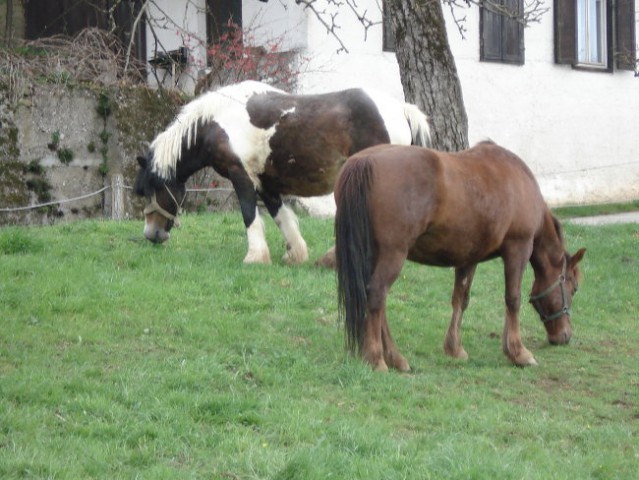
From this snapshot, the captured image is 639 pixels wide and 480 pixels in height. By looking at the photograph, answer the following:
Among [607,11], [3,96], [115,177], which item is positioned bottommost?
[115,177]

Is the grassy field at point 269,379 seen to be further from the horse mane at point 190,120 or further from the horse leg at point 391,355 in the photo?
the horse mane at point 190,120

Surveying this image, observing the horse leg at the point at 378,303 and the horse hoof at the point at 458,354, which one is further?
the horse hoof at the point at 458,354

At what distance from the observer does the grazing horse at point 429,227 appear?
769 cm

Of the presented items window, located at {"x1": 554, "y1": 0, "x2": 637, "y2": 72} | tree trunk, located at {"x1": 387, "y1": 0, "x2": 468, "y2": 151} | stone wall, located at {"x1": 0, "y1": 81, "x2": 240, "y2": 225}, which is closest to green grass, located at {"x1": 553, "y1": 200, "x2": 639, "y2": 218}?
window, located at {"x1": 554, "y1": 0, "x2": 637, "y2": 72}

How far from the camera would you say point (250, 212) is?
11.7 metres

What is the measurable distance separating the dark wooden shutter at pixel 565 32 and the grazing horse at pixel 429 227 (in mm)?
14591

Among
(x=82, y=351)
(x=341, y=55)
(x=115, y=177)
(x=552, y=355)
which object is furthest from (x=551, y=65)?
(x=82, y=351)

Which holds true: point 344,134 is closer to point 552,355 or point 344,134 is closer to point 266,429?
point 552,355

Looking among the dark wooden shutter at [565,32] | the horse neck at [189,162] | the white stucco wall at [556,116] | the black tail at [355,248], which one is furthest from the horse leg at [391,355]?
the dark wooden shutter at [565,32]

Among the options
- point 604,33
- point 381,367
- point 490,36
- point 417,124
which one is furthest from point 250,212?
point 604,33

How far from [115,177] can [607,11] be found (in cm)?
1383

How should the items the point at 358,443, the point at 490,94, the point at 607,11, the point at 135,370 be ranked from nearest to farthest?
the point at 358,443 < the point at 135,370 < the point at 490,94 < the point at 607,11

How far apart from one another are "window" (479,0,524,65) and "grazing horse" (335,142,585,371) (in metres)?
13.0

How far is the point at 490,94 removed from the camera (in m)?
21.7
